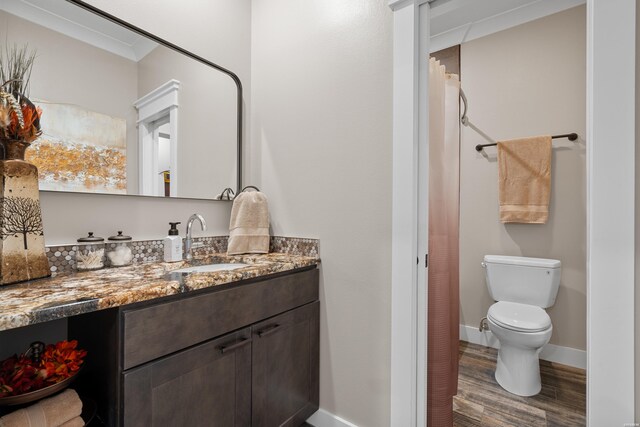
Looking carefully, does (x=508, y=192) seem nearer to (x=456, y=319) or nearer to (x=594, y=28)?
(x=456, y=319)

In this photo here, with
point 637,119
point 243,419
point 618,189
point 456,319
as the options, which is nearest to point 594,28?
point 637,119

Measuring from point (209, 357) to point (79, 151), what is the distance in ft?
3.19

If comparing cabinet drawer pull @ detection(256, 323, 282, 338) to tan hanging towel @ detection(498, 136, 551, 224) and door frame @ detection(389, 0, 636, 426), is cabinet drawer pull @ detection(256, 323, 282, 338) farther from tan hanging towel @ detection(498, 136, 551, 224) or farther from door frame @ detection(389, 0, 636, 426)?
tan hanging towel @ detection(498, 136, 551, 224)

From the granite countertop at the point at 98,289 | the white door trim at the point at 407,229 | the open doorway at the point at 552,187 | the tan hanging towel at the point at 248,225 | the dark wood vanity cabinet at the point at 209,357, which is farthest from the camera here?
the open doorway at the point at 552,187

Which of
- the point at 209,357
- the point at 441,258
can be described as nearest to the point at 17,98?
the point at 209,357

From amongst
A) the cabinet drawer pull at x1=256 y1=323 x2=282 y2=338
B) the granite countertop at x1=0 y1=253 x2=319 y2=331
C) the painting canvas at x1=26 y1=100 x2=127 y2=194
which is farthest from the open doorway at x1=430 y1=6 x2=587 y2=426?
the painting canvas at x1=26 y1=100 x2=127 y2=194

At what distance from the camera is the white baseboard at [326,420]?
154 centimetres

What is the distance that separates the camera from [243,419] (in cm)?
121

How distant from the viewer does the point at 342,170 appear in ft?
5.16

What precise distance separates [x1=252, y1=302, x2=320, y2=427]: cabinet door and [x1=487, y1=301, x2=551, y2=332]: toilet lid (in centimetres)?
123

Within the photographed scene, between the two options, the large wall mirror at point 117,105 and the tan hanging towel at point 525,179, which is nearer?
the large wall mirror at point 117,105

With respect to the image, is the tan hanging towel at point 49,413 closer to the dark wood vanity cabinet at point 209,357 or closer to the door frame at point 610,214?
the dark wood vanity cabinet at point 209,357

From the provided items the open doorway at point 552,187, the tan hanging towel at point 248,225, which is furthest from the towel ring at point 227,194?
the open doorway at point 552,187

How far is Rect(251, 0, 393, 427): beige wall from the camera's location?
1.45 meters
